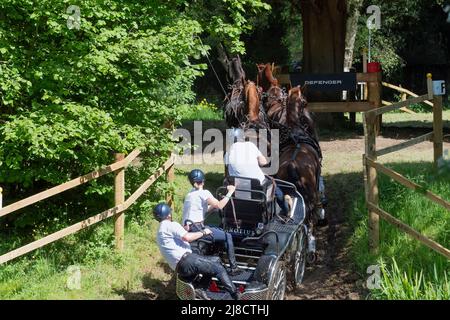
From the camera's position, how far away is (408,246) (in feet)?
28.9

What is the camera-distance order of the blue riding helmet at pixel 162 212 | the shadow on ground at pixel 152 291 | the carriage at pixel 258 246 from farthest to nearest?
the shadow on ground at pixel 152 291, the blue riding helmet at pixel 162 212, the carriage at pixel 258 246

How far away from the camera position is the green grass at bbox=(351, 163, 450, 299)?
758 cm

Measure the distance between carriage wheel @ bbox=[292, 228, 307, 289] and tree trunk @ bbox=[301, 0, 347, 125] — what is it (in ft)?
31.8

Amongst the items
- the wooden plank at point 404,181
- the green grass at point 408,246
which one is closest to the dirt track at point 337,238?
the green grass at point 408,246

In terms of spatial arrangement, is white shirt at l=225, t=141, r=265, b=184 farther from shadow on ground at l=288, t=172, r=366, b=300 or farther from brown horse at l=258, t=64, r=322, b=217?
shadow on ground at l=288, t=172, r=366, b=300

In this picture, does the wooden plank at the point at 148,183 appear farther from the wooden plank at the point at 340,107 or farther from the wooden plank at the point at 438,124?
the wooden plank at the point at 340,107

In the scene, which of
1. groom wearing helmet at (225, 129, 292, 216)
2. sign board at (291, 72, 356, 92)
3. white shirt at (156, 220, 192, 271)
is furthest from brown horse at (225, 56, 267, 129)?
sign board at (291, 72, 356, 92)

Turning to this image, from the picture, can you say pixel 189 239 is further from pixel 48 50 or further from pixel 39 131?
pixel 48 50

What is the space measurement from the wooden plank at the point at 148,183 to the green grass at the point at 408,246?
2.99 m

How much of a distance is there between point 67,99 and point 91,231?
1.97m

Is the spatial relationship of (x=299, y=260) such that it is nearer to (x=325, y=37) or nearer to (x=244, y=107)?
(x=244, y=107)

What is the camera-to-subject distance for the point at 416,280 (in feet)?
24.9

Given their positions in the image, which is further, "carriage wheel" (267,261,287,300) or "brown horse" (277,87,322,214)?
"brown horse" (277,87,322,214)

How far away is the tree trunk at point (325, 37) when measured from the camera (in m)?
18.6
